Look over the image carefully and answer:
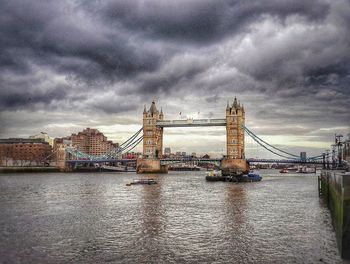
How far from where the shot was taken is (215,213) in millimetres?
27203

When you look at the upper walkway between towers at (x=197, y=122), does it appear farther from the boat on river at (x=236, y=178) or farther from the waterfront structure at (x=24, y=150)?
the waterfront structure at (x=24, y=150)

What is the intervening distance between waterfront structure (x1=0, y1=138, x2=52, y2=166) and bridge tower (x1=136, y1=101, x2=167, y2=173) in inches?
2372

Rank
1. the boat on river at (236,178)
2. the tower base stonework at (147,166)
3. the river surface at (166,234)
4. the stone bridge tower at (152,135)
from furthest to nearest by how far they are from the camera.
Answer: the stone bridge tower at (152,135) → the tower base stonework at (147,166) → the boat on river at (236,178) → the river surface at (166,234)

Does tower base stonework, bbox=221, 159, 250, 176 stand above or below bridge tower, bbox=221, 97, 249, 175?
below

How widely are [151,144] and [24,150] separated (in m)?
73.5

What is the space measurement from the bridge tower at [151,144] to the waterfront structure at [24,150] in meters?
60.2

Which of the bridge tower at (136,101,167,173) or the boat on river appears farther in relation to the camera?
the bridge tower at (136,101,167,173)

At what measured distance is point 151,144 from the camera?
112375 millimetres

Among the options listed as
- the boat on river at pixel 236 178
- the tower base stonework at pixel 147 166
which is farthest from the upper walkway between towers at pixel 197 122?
the boat on river at pixel 236 178

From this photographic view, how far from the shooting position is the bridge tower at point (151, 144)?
107 m

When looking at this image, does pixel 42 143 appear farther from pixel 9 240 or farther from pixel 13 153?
pixel 9 240

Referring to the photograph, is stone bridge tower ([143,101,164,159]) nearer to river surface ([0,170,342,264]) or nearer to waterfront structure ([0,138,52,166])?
waterfront structure ([0,138,52,166])

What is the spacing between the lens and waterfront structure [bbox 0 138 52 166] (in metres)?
155

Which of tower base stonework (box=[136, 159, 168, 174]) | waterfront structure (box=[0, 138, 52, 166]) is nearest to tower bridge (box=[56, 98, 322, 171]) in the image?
tower base stonework (box=[136, 159, 168, 174])
